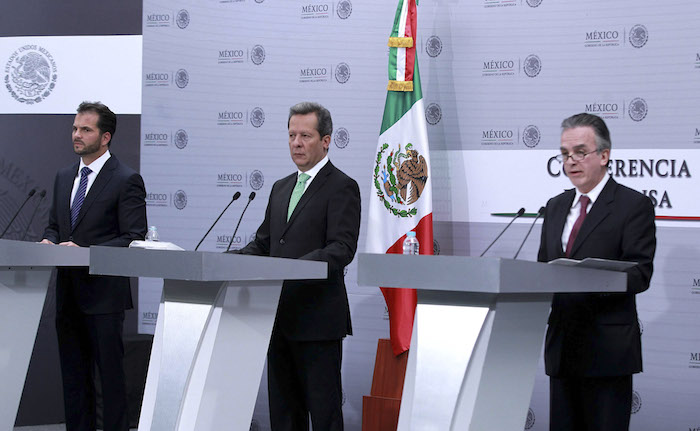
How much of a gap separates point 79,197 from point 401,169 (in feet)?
5.49

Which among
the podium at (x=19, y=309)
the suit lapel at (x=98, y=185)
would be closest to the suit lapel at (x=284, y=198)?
the podium at (x=19, y=309)

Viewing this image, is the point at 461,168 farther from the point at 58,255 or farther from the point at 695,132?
the point at 58,255

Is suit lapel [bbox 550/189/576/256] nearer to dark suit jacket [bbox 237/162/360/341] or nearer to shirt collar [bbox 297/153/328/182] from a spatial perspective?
dark suit jacket [bbox 237/162/360/341]

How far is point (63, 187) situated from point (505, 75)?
2413mm

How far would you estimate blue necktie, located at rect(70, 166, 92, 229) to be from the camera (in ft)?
13.3

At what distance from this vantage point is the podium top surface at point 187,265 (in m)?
2.52

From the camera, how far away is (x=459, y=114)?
4.75 metres

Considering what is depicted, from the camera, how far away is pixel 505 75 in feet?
15.3

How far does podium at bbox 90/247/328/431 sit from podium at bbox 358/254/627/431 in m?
0.53

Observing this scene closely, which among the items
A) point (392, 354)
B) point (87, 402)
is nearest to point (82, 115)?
point (87, 402)

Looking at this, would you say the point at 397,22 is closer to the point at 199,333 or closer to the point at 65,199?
the point at 65,199

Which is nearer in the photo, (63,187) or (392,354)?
(63,187)

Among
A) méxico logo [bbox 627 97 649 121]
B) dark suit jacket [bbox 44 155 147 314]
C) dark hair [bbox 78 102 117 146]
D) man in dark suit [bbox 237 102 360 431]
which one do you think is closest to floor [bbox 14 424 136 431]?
dark suit jacket [bbox 44 155 147 314]

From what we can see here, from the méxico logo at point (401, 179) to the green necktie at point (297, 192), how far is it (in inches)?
41.5
